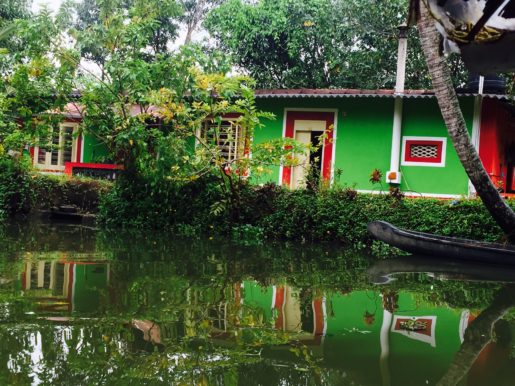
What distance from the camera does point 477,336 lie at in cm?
489

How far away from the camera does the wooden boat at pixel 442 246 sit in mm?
9328

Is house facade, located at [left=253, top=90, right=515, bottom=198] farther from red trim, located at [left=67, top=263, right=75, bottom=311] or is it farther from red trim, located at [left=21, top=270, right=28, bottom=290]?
red trim, located at [left=21, top=270, right=28, bottom=290]

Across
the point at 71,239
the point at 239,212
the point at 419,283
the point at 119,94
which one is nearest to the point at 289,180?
the point at 239,212

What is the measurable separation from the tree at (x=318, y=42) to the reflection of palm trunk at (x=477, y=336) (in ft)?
49.9

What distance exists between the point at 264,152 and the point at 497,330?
24.9 ft

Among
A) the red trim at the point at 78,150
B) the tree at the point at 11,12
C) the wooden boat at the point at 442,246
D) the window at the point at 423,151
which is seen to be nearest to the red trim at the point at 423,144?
the window at the point at 423,151

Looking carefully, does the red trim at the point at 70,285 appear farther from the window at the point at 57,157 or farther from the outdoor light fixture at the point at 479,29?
the window at the point at 57,157

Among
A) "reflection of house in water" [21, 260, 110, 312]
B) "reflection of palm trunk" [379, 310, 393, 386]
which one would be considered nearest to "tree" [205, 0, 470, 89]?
"reflection of house in water" [21, 260, 110, 312]

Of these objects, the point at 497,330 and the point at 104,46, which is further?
the point at 104,46

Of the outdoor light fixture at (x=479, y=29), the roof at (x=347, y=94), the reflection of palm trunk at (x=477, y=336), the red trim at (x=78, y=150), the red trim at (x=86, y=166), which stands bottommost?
the reflection of palm trunk at (x=477, y=336)

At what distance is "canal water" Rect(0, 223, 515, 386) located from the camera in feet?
12.0

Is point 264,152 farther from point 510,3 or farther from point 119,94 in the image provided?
point 510,3

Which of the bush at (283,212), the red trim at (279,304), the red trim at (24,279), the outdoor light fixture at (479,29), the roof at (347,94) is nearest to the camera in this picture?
the outdoor light fixture at (479,29)

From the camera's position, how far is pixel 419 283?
7.76m
